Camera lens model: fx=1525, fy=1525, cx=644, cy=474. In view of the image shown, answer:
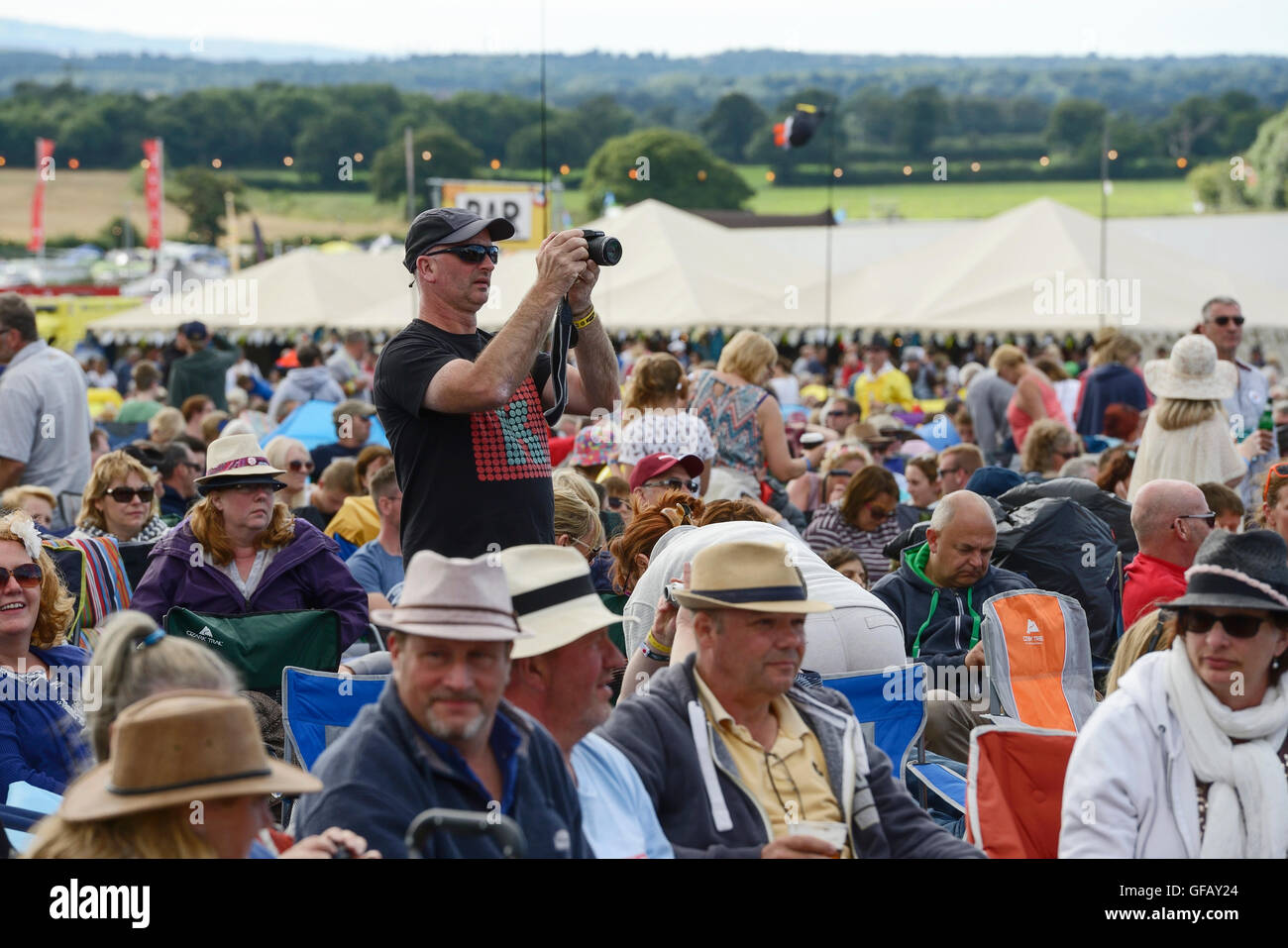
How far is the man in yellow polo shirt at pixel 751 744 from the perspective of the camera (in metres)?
3.28

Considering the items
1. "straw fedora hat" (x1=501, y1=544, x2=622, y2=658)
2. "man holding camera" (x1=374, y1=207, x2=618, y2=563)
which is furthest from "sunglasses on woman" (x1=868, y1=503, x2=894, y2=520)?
"straw fedora hat" (x1=501, y1=544, x2=622, y2=658)

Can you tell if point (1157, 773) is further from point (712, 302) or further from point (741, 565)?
point (712, 302)

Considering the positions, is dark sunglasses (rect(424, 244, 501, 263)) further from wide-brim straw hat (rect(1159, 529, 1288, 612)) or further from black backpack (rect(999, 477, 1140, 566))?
black backpack (rect(999, 477, 1140, 566))

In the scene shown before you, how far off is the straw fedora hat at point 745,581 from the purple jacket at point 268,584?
2.03 meters

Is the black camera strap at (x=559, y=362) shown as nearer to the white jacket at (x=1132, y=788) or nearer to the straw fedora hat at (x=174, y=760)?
the white jacket at (x=1132, y=788)

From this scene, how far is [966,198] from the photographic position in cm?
7431

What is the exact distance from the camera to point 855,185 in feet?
298

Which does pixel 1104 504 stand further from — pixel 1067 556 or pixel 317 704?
pixel 317 704

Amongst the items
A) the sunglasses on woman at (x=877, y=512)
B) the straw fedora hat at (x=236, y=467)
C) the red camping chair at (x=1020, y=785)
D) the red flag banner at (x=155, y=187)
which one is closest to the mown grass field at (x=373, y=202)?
the red flag banner at (x=155, y=187)

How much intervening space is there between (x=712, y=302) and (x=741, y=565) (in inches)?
686

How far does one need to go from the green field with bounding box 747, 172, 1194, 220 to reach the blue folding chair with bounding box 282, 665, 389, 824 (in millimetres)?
61892

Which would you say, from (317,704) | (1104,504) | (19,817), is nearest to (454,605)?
(19,817)

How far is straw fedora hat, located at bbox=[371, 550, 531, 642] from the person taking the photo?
8.71ft
